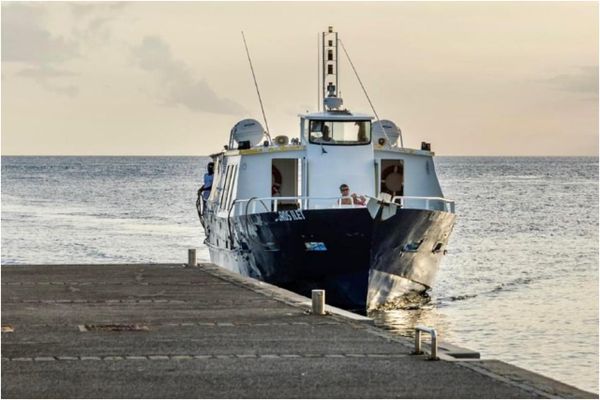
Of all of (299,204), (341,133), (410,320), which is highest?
(341,133)

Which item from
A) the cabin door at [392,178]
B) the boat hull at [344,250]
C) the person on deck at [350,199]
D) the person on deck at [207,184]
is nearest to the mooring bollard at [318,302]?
the boat hull at [344,250]

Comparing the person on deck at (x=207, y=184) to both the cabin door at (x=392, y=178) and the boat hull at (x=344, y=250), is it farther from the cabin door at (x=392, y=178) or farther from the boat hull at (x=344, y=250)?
the boat hull at (x=344, y=250)

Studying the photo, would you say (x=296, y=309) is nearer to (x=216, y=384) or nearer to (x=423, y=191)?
(x=216, y=384)

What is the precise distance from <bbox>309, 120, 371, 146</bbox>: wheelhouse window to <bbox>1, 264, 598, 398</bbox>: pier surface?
29.5 feet

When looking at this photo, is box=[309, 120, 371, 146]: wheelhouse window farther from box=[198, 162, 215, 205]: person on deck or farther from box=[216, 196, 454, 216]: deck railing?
box=[198, 162, 215, 205]: person on deck

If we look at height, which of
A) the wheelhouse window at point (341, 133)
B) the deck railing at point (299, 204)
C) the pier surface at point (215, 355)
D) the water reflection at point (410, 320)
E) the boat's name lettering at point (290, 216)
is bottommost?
the water reflection at point (410, 320)

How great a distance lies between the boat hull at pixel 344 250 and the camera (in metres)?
29.3

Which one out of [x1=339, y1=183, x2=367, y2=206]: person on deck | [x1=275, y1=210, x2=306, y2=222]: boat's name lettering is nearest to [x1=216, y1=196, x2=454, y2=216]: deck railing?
[x1=339, y1=183, x2=367, y2=206]: person on deck

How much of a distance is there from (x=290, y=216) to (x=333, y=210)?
1.20 m

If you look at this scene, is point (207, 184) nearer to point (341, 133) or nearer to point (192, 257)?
point (341, 133)

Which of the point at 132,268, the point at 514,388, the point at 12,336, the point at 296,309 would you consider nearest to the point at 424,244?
the point at 132,268

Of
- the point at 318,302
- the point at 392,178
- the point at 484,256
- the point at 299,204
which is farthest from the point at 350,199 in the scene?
the point at 484,256

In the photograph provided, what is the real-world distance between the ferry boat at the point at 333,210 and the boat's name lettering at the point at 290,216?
0.02 meters

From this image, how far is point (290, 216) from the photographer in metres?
29.9
